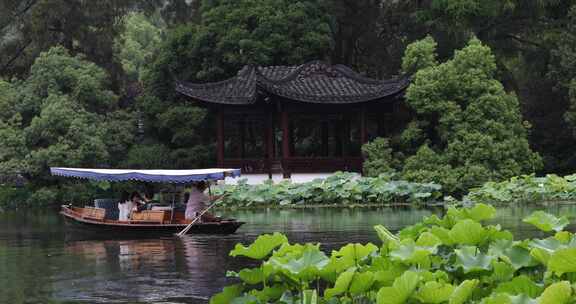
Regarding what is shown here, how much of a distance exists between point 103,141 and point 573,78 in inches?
650

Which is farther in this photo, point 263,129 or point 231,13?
point 263,129

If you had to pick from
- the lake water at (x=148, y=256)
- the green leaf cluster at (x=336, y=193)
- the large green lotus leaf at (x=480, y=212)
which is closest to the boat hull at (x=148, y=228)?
the lake water at (x=148, y=256)

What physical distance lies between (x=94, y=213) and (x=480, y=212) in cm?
1599

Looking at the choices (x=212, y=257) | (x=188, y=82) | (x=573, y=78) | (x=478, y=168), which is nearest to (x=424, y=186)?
(x=478, y=168)

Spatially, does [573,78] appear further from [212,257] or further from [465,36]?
[212,257]

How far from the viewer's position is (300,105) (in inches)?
1519

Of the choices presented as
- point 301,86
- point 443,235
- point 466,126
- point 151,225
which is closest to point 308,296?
point 443,235

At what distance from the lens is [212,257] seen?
1942cm

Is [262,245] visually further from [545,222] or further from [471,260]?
[545,222]

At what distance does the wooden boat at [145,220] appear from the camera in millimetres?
24203

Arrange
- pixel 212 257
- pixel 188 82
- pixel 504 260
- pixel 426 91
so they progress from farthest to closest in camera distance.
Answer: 1. pixel 188 82
2. pixel 426 91
3. pixel 212 257
4. pixel 504 260

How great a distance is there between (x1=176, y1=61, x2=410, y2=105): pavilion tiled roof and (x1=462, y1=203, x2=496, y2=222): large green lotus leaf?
83.7 feet

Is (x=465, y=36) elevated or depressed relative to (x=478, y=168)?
elevated

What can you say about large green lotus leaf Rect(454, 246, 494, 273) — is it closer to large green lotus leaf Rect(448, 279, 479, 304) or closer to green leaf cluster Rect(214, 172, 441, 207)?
large green lotus leaf Rect(448, 279, 479, 304)
